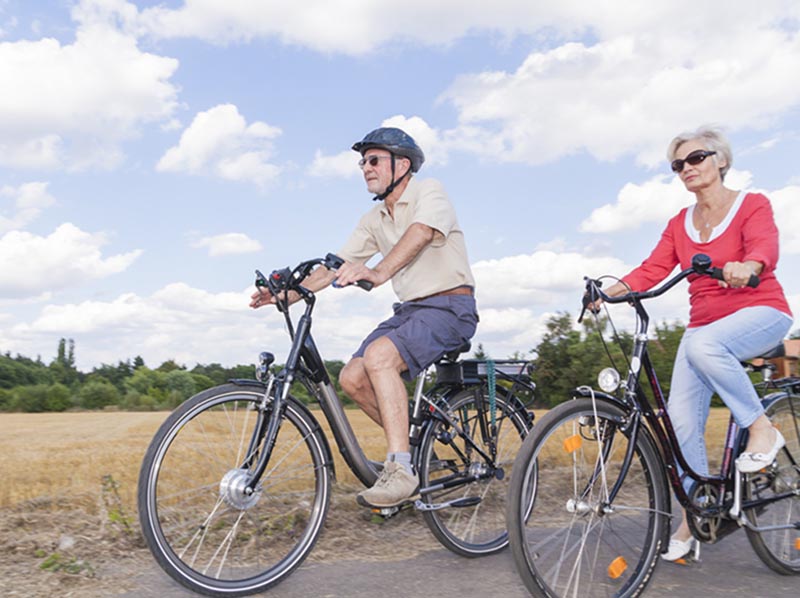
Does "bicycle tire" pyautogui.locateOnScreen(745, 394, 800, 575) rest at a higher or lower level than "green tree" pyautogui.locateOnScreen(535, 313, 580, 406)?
lower

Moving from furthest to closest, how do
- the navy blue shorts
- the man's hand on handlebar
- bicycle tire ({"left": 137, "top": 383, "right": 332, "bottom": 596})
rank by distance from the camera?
the navy blue shorts → the man's hand on handlebar → bicycle tire ({"left": 137, "top": 383, "right": 332, "bottom": 596})

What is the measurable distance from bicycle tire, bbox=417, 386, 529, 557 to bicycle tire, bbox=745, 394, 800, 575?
53.1 inches

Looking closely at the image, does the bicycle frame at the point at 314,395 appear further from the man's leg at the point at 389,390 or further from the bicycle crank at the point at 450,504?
the man's leg at the point at 389,390

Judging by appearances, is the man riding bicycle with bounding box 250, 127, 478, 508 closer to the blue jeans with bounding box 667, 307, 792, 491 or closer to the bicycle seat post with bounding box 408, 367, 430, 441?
the bicycle seat post with bounding box 408, 367, 430, 441

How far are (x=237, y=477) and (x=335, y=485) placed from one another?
2064 millimetres

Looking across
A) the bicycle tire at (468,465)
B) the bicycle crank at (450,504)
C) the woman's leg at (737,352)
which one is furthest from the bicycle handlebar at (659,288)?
the bicycle crank at (450,504)

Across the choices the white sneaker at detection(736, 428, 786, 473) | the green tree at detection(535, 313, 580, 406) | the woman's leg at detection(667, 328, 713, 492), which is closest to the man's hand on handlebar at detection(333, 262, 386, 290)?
the woman's leg at detection(667, 328, 713, 492)

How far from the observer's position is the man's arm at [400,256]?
4.13 meters

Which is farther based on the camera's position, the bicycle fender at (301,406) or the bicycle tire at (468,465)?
the bicycle tire at (468,465)

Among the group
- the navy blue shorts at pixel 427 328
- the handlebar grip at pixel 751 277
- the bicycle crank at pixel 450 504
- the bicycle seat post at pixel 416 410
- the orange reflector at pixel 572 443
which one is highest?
the handlebar grip at pixel 751 277

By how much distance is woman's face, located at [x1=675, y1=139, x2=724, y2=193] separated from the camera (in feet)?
14.2

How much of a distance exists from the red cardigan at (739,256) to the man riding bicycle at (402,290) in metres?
1.21

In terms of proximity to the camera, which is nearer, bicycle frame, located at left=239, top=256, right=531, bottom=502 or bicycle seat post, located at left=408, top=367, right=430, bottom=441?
bicycle frame, located at left=239, top=256, right=531, bottom=502

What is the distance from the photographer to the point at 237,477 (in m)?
3.81
